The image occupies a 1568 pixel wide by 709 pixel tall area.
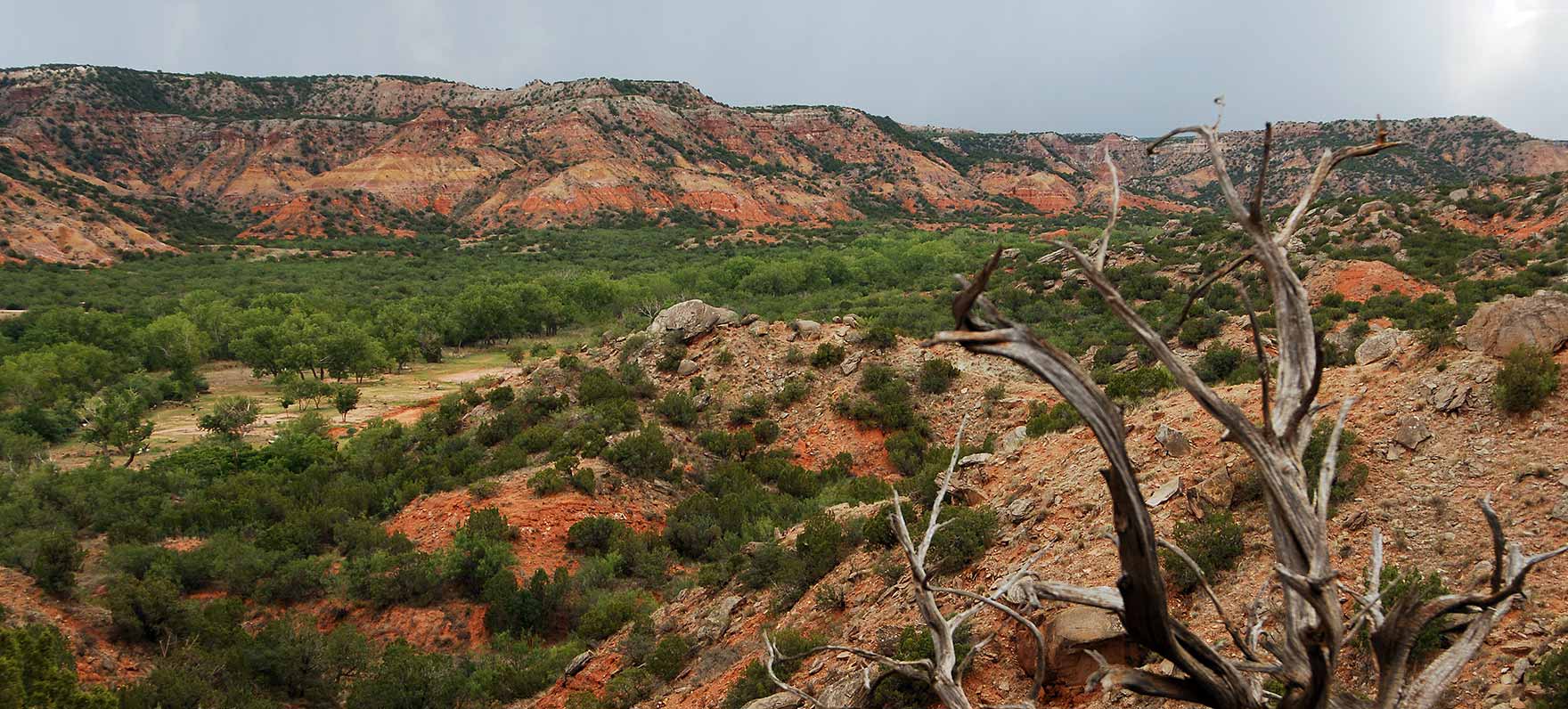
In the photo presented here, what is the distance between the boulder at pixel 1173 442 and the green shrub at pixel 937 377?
11.1 meters

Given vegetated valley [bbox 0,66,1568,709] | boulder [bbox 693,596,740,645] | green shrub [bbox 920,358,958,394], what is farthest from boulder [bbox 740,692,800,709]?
→ green shrub [bbox 920,358,958,394]

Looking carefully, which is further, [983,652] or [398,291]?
[398,291]

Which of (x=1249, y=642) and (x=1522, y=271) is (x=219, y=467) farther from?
(x=1522, y=271)

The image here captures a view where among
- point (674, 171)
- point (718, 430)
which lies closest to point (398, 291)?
point (718, 430)

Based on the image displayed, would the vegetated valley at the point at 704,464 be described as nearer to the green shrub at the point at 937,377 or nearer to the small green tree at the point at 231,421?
the green shrub at the point at 937,377

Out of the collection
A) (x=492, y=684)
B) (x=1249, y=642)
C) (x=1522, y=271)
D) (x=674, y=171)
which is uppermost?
(x=674, y=171)

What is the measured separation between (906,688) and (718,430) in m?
13.5

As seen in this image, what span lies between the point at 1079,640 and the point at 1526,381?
5405mm

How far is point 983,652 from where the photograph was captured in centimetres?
746

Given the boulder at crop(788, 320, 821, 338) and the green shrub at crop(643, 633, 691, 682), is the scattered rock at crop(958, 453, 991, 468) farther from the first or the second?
the boulder at crop(788, 320, 821, 338)

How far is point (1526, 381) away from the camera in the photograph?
740 centimetres

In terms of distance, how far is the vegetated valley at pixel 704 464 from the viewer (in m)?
7.45

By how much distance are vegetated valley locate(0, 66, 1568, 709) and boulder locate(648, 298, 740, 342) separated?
0.40ft

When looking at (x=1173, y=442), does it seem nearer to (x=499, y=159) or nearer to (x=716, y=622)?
(x=716, y=622)
